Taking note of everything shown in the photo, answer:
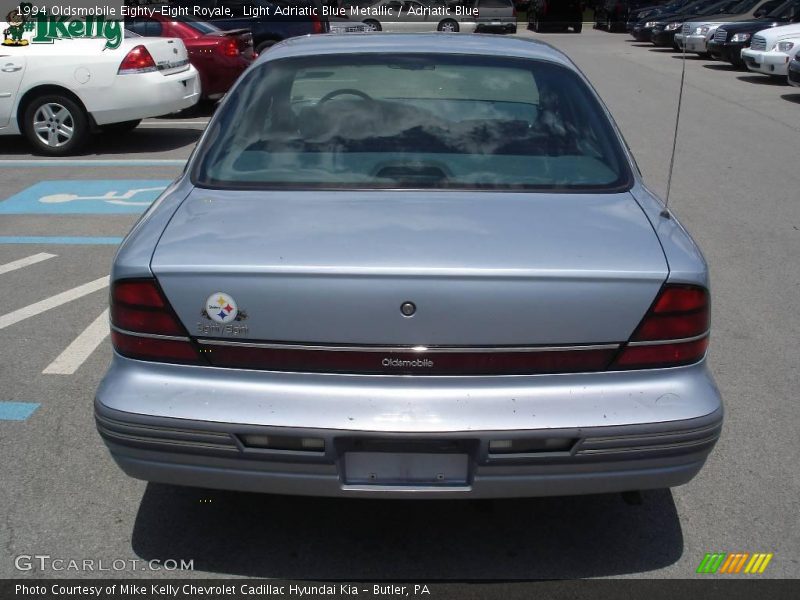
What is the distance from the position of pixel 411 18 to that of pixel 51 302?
26.8 m

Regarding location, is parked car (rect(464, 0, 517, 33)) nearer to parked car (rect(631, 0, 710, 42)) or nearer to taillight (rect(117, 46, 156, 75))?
parked car (rect(631, 0, 710, 42))

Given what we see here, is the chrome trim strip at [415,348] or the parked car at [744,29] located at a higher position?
the chrome trim strip at [415,348]

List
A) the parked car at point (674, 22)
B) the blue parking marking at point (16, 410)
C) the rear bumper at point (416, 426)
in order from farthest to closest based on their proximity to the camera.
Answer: the parked car at point (674, 22)
the blue parking marking at point (16, 410)
the rear bumper at point (416, 426)

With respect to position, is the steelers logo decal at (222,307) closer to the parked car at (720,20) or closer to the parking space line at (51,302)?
the parking space line at (51,302)

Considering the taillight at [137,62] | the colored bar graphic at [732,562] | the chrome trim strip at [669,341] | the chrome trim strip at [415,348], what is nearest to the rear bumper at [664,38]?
the taillight at [137,62]

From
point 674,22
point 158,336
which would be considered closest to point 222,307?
point 158,336

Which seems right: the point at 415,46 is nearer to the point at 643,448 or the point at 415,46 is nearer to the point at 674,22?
the point at 643,448

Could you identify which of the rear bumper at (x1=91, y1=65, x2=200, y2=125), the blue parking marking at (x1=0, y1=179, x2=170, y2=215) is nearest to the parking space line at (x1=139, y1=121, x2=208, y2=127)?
the rear bumper at (x1=91, y1=65, x2=200, y2=125)

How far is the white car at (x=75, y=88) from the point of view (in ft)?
36.5

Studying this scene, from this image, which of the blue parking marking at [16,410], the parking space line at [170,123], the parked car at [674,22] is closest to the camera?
the blue parking marking at [16,410]

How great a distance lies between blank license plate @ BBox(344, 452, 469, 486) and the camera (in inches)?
117

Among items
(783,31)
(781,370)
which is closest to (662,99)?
(783,31)

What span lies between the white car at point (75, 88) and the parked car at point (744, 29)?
1414 centimetres

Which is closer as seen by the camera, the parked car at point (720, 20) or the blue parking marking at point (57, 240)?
the blue parking marking at point (57, 240)
